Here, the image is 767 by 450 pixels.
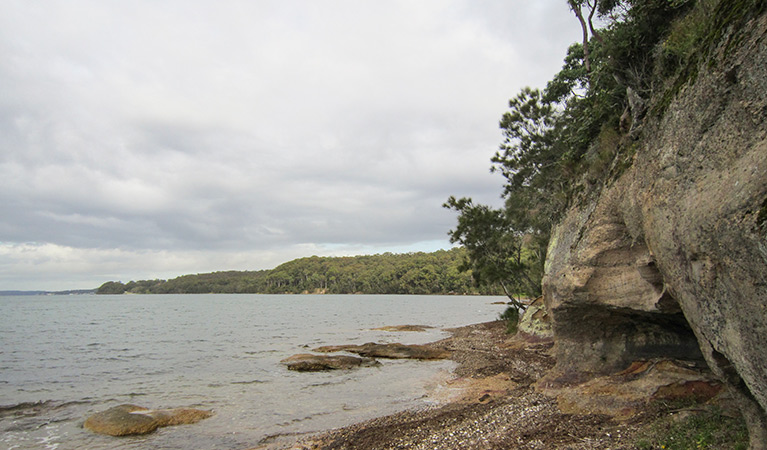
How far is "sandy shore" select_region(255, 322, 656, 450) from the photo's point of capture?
8.45 m

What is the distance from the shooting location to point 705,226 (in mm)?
5109

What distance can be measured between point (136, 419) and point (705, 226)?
16091 mm

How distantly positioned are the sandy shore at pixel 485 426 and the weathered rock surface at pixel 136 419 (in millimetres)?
4094

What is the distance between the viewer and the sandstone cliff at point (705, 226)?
14.7ft

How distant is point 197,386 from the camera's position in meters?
19.8

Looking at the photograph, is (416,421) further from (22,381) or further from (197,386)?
(22,381)

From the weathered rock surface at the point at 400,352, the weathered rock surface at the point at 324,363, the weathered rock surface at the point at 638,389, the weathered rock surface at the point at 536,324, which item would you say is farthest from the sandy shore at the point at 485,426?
the weathered rock surface at the point at 400,352

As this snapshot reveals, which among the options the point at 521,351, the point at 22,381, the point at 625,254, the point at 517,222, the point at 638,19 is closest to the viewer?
the point at 625,254

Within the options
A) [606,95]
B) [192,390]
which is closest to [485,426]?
[606,95]

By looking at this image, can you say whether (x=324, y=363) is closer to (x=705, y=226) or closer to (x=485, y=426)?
(x=485, y=426)

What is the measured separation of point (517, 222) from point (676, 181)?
2696cm

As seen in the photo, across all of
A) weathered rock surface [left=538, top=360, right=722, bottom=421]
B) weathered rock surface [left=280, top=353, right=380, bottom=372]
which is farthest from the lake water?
weathered rock surface [left=538, top=360, right=722, bottom=421]

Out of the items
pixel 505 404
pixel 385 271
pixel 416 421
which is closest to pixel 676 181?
pixel 505 404

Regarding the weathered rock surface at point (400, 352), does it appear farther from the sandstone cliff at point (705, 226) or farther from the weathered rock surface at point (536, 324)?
the sandstone cliff at point (705, 226)
